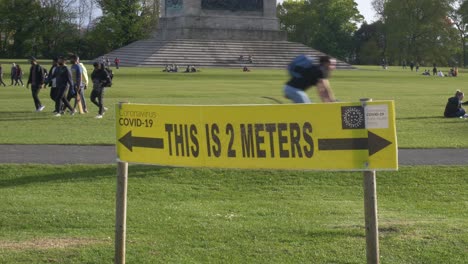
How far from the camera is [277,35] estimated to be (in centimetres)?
7744

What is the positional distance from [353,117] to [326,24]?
112417 millimetres

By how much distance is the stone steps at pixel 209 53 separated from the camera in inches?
2643

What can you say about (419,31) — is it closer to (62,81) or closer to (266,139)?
(62,81)

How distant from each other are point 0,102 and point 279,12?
10345 cm

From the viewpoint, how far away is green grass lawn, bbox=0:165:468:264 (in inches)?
283

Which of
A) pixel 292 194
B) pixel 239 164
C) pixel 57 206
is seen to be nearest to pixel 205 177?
pixel 292 194

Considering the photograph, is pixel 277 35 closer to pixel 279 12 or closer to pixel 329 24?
pixel 329 24

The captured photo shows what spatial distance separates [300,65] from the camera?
10.8 metres

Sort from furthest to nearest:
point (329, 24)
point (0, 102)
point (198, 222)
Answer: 1. point (329, 24)
2. point (0, 102)
3. point (198, 222)

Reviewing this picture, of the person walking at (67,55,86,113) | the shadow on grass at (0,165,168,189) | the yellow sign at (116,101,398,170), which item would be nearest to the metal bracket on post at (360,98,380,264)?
the yellow sign at (116,101,398,170)

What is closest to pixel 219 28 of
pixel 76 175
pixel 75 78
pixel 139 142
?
pixel 75 78

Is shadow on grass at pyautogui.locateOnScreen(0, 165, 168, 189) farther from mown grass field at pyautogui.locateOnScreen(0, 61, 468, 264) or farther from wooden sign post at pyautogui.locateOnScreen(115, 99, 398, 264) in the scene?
wooden sign post at pyautogui.locateOnScreen(115, 99, 398, 264)

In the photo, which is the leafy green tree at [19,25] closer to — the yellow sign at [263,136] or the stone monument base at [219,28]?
→ the stone monument base at [219,28]

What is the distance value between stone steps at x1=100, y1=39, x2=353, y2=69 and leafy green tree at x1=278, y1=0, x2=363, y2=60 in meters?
36.8
